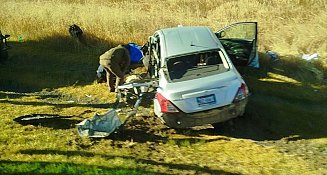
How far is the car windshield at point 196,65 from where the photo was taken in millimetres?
8312

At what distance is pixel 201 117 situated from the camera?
7773 millimetres

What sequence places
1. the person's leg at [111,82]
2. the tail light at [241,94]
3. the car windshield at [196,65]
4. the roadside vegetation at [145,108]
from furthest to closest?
the person's leg at [111,82] → the car windshield at [196,65] → the tail light at [241,94] → the roadside vegetation at [145,108]

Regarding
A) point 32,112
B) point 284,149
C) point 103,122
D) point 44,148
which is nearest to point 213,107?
point 284,149

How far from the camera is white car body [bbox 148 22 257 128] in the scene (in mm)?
7727

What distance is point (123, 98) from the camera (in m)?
10.2

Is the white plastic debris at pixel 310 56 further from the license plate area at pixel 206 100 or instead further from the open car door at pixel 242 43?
the license plate area at pixel 206 100

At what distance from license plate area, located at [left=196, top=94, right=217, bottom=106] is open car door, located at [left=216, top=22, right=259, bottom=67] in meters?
3.45

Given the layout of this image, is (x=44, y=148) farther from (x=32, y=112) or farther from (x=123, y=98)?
(x=123, y=98)

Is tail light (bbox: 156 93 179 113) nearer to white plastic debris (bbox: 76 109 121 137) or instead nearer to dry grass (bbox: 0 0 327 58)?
white plastic debris (bbox: 76 109 121 137)

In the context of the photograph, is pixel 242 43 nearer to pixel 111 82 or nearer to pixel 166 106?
pixel 111 82

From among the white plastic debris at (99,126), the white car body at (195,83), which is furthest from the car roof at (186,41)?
the white plastic debris at (99,126)

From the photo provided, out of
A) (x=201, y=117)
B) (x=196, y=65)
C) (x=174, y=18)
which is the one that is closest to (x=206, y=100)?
Answer: (x=201, y=117)

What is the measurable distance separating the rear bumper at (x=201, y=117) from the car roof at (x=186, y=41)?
1.46 metres

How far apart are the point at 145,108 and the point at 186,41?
5.71 feet
